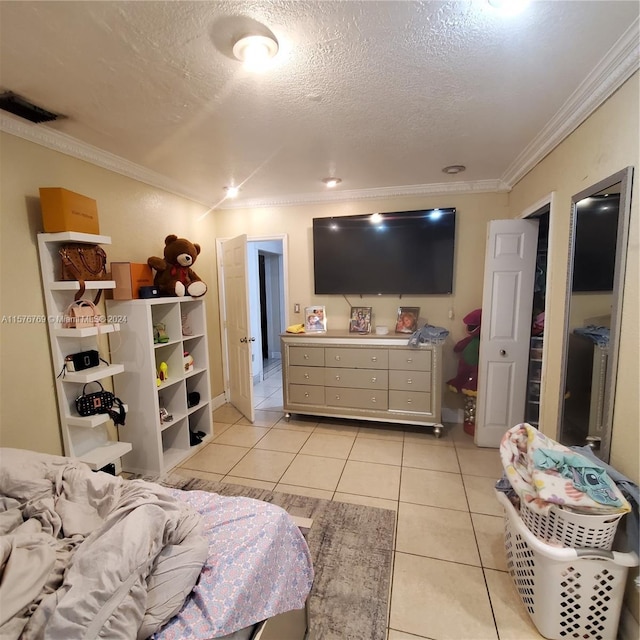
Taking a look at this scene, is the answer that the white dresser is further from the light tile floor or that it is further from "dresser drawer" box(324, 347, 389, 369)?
the light tile floor

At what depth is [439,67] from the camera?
60.1 inches

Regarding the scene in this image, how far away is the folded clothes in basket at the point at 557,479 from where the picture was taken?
1282 millimetres

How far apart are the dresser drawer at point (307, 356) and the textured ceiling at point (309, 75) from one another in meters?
1.77

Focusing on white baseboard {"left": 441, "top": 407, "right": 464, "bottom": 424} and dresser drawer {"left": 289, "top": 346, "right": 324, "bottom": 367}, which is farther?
white baseboard {"left": 441, "top": 407, "right": 464, "bottom": 424}

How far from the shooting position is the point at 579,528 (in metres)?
1.31

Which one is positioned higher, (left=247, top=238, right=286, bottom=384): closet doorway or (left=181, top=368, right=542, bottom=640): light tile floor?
(left=247, top=238, right=286, bottom=384): closet doorway

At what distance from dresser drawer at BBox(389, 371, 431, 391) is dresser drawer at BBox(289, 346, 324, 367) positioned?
0.72m

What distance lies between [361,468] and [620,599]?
1595mm

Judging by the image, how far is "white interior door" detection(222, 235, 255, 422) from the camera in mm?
3357

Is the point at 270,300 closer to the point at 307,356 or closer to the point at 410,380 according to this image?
the point at 307,356

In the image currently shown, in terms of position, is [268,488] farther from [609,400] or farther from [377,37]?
[377,37]

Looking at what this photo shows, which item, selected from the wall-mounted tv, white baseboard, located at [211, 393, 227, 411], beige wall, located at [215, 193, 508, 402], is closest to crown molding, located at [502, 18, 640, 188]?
beige wall, located at [215, 193, 508, 402]

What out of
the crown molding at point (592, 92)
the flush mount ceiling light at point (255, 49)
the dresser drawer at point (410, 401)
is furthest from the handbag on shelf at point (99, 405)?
the crown molding at point (592, 92)

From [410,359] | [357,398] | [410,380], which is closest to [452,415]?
[410,380]
